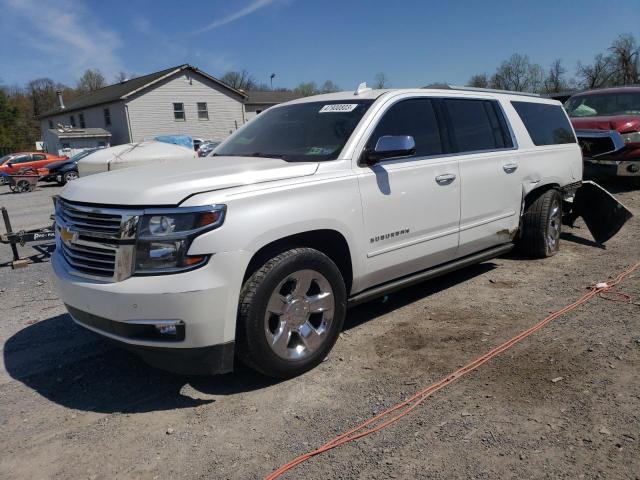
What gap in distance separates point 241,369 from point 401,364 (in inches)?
45.1

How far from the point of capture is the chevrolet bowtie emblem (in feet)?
10.7

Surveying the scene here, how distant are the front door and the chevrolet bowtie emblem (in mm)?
1926

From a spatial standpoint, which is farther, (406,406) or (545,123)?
(545,123)

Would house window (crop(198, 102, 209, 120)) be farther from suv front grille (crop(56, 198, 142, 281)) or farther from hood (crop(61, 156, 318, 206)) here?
suv front grille (crop(56, 198, 142, 281))

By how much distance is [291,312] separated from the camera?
338 centimetres

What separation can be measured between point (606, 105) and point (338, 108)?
31.1 ft

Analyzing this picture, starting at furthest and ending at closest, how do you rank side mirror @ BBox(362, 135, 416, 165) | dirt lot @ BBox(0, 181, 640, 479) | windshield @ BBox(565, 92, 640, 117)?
windshield @ BBox(565, 92, 640, 117), side mirror @ BBox(362, 135, 416, 165), dirt lot @ BBox(0, 181, 640, 479)

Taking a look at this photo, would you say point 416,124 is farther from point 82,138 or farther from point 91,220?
point 82,138

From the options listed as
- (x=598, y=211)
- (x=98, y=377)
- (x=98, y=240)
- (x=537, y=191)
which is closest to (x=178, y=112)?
(x=598, y=211)

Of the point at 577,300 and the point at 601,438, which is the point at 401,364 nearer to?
the point at 601,438

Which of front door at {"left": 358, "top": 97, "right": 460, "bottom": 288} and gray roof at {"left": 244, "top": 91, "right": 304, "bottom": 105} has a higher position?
gray roof at {"left": 244, "top": 91, "right": 304, "bottom": 105}

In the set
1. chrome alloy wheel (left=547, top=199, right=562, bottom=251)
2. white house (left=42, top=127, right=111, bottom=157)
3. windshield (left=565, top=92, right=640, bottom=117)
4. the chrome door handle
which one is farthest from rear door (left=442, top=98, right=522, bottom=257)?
white house (left=42, top=127, right=111, bottom=157)

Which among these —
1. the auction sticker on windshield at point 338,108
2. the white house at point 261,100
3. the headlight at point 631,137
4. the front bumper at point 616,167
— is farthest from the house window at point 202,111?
the auction sticker on windshield at point 338,108

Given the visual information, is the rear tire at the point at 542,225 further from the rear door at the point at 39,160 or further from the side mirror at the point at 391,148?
the rear door at the point at 39,160
